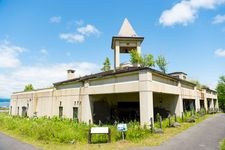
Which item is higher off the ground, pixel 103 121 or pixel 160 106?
pixel 160 106

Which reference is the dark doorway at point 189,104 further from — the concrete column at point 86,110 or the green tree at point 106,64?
the green tree at point 106,64

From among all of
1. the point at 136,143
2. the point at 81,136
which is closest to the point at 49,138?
the point at 81,136

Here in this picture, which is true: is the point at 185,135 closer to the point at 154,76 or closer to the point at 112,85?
the point at 154,76

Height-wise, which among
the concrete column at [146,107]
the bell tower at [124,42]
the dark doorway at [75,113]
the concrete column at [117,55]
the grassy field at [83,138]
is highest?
the bell tower at [124,42]

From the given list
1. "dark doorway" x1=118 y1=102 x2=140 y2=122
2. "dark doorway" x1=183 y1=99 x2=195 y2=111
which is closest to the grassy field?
"dark doorway" x1=118 y1=102 x2=140 y2=122

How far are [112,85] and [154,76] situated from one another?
13.0ft

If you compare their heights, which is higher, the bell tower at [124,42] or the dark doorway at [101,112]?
the bell tower at [124,42]

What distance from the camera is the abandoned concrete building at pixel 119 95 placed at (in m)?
16.4

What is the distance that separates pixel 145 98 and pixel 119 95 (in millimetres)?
8441

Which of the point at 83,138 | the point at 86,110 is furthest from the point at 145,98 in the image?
the point at 86,110

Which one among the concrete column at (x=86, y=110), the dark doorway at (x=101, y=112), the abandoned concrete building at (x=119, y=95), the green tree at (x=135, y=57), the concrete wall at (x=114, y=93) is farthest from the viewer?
the green tree at (x=135, y=57)

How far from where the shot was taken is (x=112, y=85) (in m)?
18.5

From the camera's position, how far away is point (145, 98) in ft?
51.0

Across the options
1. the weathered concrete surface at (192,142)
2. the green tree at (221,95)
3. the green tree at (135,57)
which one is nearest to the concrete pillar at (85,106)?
the weathered concrete surface at (192,142)
